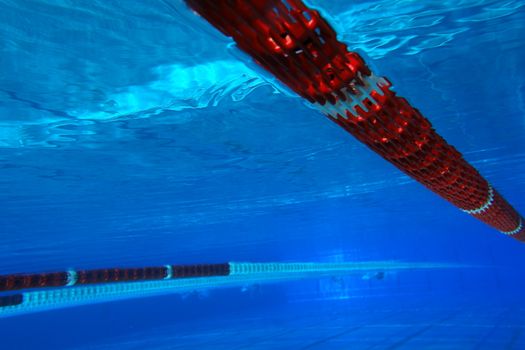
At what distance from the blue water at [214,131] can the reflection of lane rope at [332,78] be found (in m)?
3.59

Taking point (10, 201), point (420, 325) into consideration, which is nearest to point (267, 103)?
point (10, 201)

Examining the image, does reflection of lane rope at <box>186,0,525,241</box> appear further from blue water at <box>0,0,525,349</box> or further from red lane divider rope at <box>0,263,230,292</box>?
red lane divider rope at <box>0,263,230,292</box>

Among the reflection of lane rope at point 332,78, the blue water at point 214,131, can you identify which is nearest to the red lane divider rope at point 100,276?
Result: the blue water at point 214,131

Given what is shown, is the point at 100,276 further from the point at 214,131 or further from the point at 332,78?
the point at 332,78

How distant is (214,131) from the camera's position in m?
11.3

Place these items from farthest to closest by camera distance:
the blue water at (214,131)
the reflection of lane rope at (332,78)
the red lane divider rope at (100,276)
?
the blue water at (214,131), the red lane divider rope at (100,276), the reflection of lane rope at (332,78)

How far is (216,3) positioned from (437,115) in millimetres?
11796

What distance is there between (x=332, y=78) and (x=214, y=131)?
902 centimetres

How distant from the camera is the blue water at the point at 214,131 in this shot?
22.2 feet

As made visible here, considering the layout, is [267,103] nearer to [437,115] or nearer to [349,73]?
→ [437,115]

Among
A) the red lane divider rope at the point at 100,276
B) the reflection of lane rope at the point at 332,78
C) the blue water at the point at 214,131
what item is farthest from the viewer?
the blue water at the point at 214,131

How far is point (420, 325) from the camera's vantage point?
68.0 feet

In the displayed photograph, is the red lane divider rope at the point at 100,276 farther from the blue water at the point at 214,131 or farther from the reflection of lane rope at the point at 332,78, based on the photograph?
the reflection of lane rope at the point at 332,78

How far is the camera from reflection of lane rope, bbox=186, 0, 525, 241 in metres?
2.04
